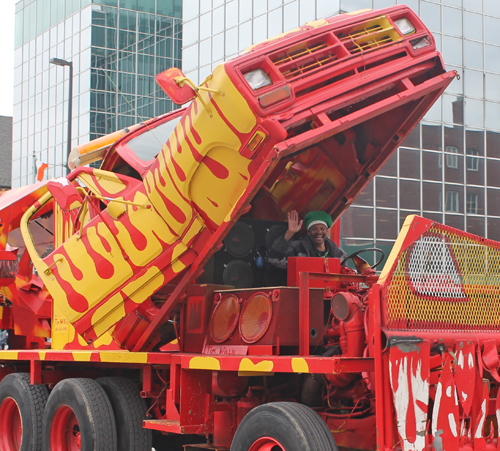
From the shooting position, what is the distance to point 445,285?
5277mm

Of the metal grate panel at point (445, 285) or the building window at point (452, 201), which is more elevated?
the building window at point (452, 201)

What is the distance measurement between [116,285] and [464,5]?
2456cm

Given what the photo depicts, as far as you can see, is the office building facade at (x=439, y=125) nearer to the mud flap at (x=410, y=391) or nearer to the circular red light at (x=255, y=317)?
the circular red light at (x=255, y=317)

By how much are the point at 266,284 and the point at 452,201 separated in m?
22.2

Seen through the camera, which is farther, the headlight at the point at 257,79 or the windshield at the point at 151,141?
the windshield at the point at 151,141

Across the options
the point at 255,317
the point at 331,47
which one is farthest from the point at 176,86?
the point at 255,317

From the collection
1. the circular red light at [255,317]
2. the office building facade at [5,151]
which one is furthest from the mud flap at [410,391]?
the office building facade at [5,151]

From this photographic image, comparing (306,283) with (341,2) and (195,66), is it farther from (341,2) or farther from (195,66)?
(195,66)

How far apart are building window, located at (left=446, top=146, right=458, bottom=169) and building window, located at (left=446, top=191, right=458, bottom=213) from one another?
944mm

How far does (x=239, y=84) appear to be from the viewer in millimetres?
5594

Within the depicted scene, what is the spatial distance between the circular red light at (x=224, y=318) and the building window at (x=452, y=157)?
74.2 ft

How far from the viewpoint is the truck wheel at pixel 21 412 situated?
8.03 metres

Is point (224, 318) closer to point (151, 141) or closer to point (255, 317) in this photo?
point (255, 317)

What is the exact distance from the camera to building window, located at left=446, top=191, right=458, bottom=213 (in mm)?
27978
